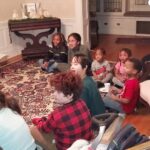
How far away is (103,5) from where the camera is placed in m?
8.09

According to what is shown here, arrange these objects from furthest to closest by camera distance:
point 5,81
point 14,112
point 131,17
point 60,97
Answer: point 131,17
point 5,81
point 60,97
point 14,112

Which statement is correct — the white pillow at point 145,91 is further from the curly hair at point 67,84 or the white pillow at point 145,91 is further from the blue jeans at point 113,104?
the curly hair at point 67,84

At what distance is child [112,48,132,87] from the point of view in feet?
13.5

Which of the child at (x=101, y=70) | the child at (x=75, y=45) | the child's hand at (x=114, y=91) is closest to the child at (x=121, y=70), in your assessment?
the child at (x=101, y=70)

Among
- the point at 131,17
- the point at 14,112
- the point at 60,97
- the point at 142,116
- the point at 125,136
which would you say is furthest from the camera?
the point at 131,17

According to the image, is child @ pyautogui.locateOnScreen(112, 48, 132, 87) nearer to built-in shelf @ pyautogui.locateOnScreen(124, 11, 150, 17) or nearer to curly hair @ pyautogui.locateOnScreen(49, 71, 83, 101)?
curly hair @ pyautogui.locateOnScreen(49, 71, 83, 101)

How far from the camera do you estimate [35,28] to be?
19.5 ft

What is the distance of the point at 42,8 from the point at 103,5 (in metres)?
2.34

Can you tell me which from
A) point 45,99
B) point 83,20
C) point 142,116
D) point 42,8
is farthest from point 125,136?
point 42,8

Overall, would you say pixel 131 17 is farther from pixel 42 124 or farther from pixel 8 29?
pixel 42 124

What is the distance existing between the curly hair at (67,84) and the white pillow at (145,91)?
4.92 ft

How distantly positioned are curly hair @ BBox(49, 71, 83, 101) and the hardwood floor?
1372 millimetres

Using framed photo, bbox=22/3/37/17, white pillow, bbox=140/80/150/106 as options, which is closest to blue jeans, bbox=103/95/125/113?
white pillow, bbox=140/80/150/106

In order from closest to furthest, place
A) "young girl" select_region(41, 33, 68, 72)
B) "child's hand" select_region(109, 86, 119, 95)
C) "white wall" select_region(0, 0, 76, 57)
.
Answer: "child's hand" select_region(109, 86, 119, 95)
"young girl" select_region(41, 33, 68, 72)
"white wall" select_region(0, 0, 76, 57)
